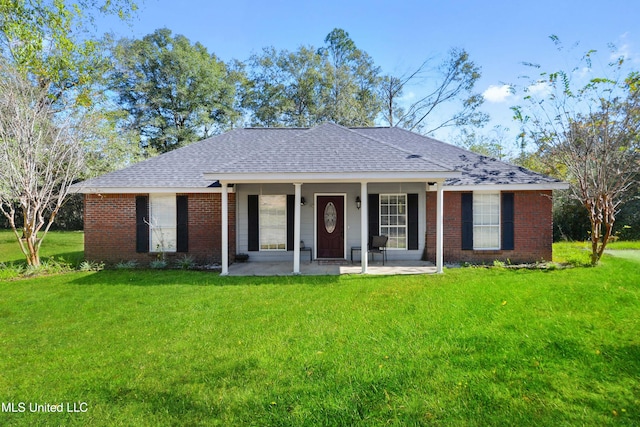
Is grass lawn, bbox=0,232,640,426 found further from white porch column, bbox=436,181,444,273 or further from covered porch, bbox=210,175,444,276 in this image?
covered porch, bbox=210,175,444,276

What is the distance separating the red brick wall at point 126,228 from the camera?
34.5 ft

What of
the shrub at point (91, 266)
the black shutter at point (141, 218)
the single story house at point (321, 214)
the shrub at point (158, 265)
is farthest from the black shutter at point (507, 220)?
the shrub at point (91, 266)

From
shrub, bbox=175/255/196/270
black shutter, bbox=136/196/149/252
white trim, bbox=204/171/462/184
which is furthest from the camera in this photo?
black shutter, bbox=136/196/149/252

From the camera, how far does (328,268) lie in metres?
9.48

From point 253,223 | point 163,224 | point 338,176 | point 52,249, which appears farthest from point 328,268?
point 52,249

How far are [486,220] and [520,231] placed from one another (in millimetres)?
1077

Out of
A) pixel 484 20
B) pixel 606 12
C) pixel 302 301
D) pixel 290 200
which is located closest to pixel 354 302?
pixel 302 301

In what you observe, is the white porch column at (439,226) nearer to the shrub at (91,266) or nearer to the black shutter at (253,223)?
the black shutter at (253,223)

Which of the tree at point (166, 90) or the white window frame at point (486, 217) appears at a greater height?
the tree at point (166, 90)

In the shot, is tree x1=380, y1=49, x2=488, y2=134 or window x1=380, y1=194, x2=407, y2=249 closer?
window x1=380, y1=194, x2=407, y2=249

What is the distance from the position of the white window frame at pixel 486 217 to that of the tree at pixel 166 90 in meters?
23.2

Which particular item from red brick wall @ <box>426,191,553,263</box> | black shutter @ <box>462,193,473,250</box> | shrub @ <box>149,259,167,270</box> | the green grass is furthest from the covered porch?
the green grass

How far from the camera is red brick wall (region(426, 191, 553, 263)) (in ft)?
33.4

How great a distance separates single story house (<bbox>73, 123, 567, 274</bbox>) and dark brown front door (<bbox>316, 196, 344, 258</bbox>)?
0.03 meters
